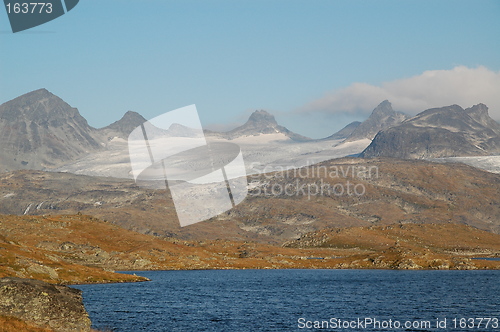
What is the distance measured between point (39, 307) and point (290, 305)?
5232 centimetres

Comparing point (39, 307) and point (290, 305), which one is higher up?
point (39, 307)

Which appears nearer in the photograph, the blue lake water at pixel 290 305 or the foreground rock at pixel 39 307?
the foreground rock at pixel 39 307

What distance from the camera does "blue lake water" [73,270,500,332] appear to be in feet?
281

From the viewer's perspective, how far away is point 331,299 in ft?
399

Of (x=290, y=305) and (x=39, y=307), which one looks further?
(x=290, y=305)

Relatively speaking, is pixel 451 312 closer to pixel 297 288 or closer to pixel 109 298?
pixel 297 288

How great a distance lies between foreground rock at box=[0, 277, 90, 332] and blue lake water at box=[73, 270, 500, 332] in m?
6.22

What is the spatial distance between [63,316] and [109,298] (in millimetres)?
42283

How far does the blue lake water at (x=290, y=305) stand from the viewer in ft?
281

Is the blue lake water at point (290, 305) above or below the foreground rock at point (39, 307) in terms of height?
below

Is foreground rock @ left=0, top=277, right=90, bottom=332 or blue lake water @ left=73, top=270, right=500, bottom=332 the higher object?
foreground rock @ left=0, top=277, right=90, bottom=332

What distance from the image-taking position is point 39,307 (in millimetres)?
72688

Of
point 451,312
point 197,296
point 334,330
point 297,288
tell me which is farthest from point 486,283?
point 334,330

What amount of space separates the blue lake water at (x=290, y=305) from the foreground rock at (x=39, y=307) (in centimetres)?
622
